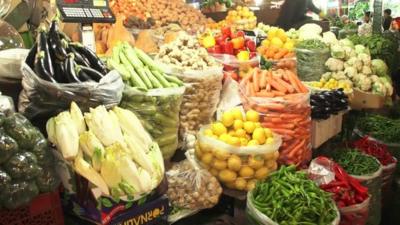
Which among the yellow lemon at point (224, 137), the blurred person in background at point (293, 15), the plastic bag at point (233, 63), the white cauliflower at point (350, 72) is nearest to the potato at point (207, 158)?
the yellow lemon at point (224, 137)

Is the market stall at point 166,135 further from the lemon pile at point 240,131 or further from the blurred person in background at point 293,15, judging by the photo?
the blurred person in background at point 293,15

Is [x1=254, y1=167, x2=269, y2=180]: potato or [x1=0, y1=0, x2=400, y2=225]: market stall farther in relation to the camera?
[x1=254, y1=167, x2=269, y2=180]: potato

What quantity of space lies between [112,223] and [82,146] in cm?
34

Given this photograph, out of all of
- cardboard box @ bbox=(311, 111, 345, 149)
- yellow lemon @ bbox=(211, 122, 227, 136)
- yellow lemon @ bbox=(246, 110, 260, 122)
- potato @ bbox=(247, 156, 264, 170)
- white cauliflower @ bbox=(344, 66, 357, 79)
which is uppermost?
yellow lemon @ bbox=(246, 110, 260, 122)

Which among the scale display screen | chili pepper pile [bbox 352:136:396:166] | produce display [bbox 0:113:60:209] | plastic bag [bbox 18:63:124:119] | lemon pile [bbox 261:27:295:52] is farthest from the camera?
lemon pile [bbox 261:27:295:52]

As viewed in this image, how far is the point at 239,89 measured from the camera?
2918 millimetres

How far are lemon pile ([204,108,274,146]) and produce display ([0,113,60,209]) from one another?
1.11 m

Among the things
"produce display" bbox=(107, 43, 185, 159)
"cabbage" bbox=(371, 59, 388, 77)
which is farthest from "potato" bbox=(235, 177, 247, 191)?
"cabbage" bbox=(371, 59, 388, 77)

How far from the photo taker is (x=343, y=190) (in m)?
2.80

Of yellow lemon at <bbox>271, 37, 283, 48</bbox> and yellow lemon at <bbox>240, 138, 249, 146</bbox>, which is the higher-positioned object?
yellow lemon at <bbox>271, 37, 283, 48</bbox>

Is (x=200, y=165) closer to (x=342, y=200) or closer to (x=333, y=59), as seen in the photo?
(x=342, y=200)

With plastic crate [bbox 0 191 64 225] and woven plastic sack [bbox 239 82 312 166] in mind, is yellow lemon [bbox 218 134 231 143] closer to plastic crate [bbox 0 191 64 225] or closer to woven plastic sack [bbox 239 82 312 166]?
woven plastic sack [bbox 239 82 312 166]

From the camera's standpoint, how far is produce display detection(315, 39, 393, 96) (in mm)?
4566

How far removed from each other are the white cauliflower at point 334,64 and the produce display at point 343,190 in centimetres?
192
